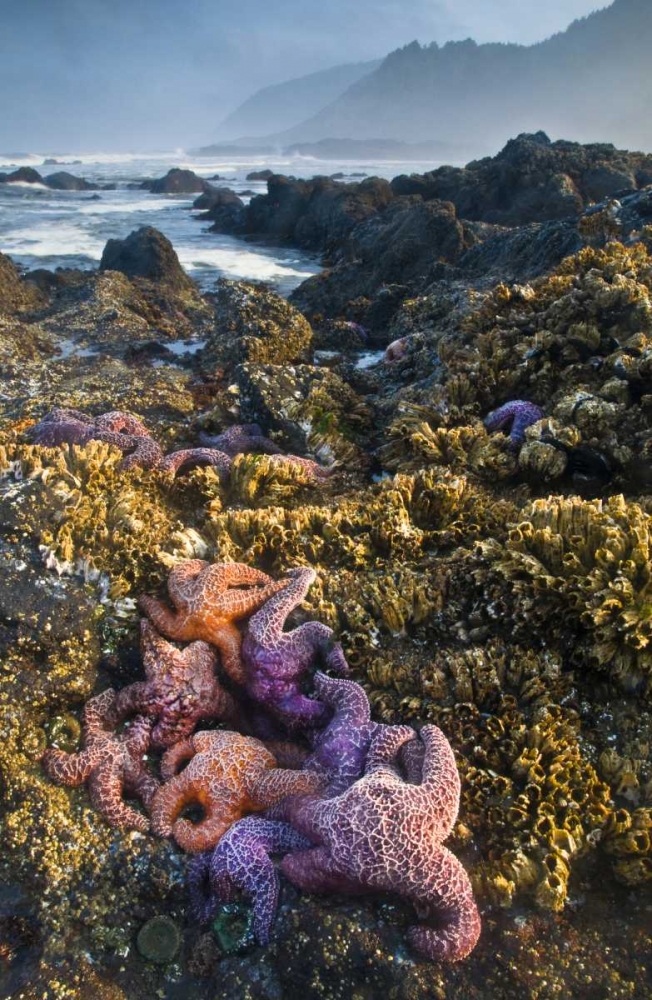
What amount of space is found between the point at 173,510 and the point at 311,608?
2.13 metres

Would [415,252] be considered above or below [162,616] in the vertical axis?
above

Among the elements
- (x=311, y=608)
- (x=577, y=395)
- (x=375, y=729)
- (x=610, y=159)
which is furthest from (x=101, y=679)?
(x=610, y=159)

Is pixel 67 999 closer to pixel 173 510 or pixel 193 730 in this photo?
pixel 193 730

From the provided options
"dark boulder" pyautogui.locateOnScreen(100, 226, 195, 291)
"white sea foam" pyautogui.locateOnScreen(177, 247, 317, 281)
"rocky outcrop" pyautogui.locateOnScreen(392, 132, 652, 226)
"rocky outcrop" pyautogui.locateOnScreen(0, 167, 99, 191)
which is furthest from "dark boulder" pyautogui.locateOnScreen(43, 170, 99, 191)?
"dark boulder" pyautogui.locateOnScreen(100, 226, 195, 291)

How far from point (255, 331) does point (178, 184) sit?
179 ft

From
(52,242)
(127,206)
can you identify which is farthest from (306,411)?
(127,206)

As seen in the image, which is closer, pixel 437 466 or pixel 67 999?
pixel 67 999

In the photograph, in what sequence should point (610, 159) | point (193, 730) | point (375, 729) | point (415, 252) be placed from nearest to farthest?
point (375, 729), point (193, 730), point (415, 252), point (610, 159)

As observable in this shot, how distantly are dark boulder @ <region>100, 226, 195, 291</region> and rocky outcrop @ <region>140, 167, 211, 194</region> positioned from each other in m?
40.5

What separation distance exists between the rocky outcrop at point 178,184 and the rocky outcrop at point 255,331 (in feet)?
167

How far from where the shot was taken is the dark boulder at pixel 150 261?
18672 millimetres

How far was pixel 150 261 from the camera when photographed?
62.0 feet

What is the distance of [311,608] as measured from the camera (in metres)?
4.30

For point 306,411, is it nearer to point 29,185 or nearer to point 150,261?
point 150,261
